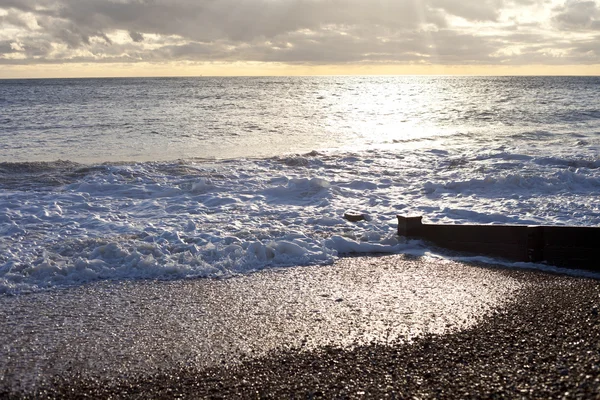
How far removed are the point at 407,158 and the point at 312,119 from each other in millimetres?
14911

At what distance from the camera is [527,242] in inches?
283

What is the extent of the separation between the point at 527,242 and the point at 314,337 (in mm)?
3615

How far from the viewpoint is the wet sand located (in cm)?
405

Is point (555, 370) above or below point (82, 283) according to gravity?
above

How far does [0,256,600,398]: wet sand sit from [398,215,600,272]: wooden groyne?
570 millimetres

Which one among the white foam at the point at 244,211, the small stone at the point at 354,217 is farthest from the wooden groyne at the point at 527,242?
the small stone at the point at 354,217

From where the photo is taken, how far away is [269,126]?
26234 mm

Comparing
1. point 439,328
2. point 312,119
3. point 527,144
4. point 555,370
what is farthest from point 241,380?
point 312,119

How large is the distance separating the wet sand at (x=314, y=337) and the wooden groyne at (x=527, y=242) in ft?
1.87

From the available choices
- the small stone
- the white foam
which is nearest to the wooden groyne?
the white foam

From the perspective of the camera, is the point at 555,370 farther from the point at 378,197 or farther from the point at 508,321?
the point at 378,197

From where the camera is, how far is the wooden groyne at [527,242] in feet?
22.6

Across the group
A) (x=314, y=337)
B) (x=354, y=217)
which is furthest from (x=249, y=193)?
(x=314, y=337)

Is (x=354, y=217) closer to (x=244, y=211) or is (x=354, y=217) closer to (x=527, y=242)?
(x=244, y=211)
